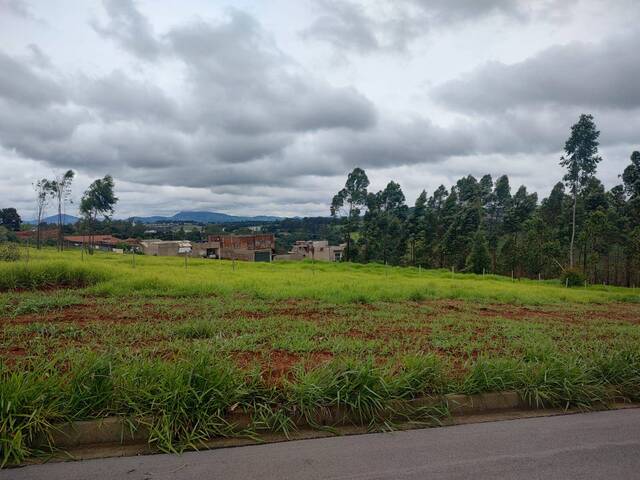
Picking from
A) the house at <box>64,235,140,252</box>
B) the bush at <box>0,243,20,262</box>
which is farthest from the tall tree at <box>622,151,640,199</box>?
the house at <box>64,235,140,252</box>

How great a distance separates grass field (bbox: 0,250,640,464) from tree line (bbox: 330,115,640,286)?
76.0 ft

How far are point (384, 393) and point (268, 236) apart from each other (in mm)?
56767

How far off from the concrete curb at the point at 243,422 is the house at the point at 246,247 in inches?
1872

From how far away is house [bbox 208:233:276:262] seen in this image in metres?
51.2

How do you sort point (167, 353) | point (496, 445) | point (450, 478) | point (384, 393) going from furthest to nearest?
point (167, 353) < point (384, 393) < point (496, 445) < point (450, 478)

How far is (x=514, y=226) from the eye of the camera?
135 ft

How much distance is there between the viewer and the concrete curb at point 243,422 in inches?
115

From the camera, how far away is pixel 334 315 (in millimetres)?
7867

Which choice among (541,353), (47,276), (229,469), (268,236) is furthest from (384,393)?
(268,236)

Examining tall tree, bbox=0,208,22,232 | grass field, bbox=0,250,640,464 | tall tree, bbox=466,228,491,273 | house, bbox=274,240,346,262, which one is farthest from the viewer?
tall tree, bbox=0,208,22,232

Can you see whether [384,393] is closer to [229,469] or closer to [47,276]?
[229,469]

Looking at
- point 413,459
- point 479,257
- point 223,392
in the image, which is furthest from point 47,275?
point 479,257

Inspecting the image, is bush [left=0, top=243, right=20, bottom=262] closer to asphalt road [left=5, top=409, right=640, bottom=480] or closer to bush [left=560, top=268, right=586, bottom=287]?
asphalt road [left=5, top=409, right=640, bottom=480]


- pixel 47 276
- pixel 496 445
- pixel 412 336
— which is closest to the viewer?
pixel 496 445
